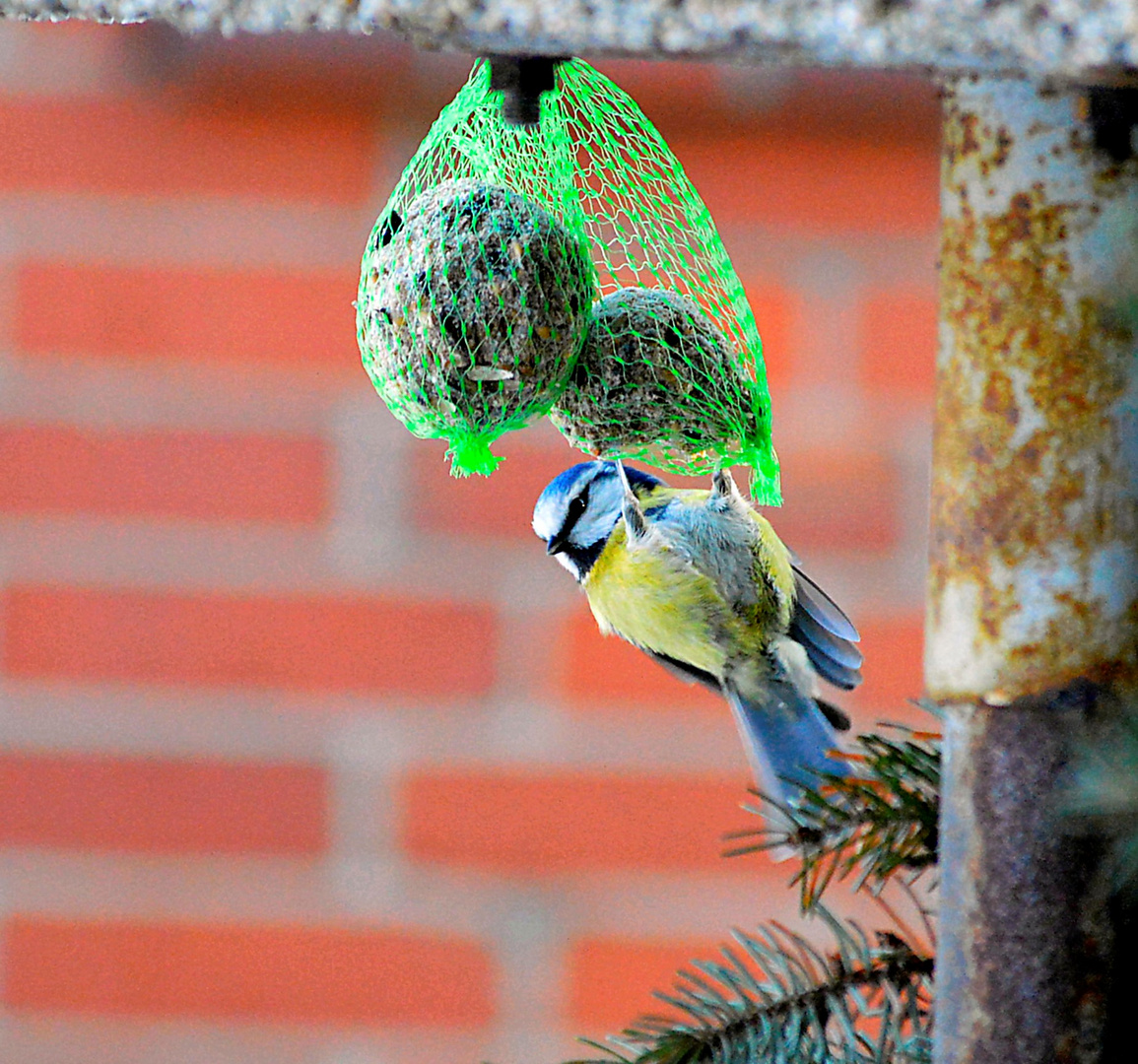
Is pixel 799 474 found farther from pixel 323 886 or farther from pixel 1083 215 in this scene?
pixel 1083 215

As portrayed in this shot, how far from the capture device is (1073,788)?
0.22m

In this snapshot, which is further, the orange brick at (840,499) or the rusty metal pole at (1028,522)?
the orange brick at (840,499)

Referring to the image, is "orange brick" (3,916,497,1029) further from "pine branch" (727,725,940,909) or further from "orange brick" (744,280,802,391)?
"pine branch" (727,725,940,909)

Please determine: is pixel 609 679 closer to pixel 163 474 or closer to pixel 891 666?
pixel 891 666

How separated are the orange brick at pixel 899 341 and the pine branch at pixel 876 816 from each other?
59 centimetres

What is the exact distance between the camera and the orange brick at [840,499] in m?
0.93

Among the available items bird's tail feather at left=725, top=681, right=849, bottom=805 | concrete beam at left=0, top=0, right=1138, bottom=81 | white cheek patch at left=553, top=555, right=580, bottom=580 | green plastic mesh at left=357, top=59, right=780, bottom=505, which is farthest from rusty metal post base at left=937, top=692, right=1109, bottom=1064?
white cheek patch at left=553, top=555, right=580, bottom=580

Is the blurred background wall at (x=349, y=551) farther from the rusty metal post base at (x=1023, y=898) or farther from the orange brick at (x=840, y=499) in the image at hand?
the rusty metal post base at (x=1023, y=898)

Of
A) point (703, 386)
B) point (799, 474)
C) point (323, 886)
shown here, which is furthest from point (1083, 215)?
point (323, 886)

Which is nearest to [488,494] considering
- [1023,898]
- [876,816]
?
[876,816]

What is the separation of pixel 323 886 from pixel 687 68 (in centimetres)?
59

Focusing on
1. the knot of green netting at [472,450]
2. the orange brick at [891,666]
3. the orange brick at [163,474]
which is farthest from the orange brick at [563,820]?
the knot of green netting at [472,450]

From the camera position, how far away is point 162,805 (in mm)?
966

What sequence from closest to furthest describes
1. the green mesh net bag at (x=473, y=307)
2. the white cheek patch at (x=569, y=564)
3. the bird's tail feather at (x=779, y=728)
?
the green mesh net bag at (x=473, y=307)
the bird's tail feather at (x=779, y=728)
the white cheek patch at (x=569, y=564)
